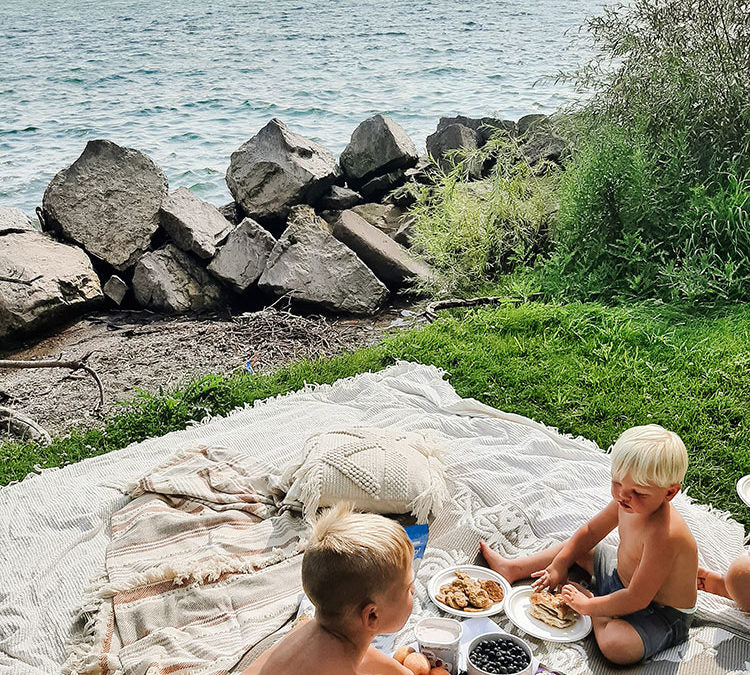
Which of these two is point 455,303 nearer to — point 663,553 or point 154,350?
point 154,350

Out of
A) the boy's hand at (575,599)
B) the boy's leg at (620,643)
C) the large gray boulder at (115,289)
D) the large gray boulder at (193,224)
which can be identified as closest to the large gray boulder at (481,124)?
the large gray boulder at (193,224)

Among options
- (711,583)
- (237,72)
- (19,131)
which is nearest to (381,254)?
(711,583)

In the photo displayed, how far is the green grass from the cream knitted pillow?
1234 mm

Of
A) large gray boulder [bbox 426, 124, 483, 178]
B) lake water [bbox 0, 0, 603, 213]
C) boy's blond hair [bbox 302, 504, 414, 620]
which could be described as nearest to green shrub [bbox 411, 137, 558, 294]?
large gray boulder [bbox 426, 124, 483, 178]

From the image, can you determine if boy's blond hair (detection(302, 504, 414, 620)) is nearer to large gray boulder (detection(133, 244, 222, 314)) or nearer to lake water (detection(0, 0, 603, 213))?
large gray boulder (detection(133, 244, 222, 314))

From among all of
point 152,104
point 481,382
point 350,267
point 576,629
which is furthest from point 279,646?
point 152,104

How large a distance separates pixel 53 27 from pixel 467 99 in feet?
46.0

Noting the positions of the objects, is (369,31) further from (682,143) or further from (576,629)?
Result: (576,629)

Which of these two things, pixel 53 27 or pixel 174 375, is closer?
pixel 174 375

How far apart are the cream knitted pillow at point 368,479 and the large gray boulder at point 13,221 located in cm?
475

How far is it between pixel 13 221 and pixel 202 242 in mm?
1826

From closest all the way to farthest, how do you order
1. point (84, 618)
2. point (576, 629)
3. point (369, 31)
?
point (576, 629) < point (84, 618) < point (369, 31)

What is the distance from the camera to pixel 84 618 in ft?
9.45

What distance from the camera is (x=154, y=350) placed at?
584 cm
